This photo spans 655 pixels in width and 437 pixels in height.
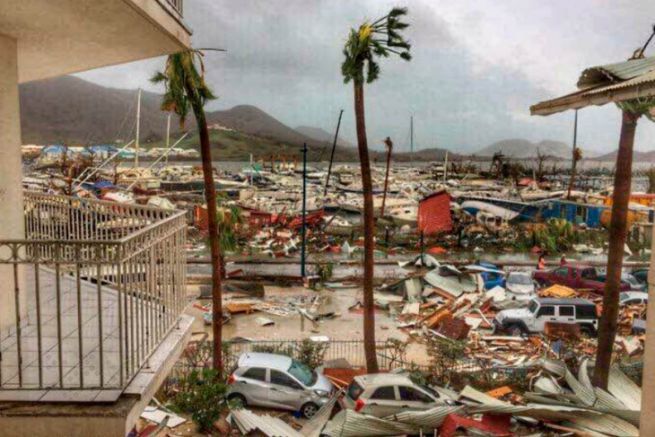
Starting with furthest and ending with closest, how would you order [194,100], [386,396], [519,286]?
[519,286], [194,100], [386,396]

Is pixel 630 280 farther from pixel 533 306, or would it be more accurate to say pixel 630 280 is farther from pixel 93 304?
pixel 93 304

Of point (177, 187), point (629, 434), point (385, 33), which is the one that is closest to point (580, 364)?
point (629, 434)

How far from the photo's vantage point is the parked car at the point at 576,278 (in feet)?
87.1

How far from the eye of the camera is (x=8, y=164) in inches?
233

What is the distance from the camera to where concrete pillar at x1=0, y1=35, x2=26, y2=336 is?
5.73m

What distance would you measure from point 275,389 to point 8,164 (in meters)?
9.76

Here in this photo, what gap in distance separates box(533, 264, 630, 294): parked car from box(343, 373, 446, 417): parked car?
1615 centimetres

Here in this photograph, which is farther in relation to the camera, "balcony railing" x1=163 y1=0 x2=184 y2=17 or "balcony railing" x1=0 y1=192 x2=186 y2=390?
"balcony railing" x1=163 y1=0 x2=184 y2=17

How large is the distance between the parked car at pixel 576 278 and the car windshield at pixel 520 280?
188 cm

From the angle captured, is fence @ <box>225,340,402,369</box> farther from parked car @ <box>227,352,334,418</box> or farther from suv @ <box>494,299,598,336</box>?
suv @ <box>494,299,598,336</box>

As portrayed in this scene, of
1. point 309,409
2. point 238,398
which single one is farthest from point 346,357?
point 238,398

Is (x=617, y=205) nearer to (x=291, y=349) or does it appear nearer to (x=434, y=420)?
(x=434, y=420)

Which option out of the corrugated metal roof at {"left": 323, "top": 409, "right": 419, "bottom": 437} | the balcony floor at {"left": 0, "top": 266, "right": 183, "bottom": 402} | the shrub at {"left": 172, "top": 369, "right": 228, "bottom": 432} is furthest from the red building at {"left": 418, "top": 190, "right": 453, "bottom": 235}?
the balcony floor at {"left": 0, "top": 266, "right": 183, "bottom": 402}

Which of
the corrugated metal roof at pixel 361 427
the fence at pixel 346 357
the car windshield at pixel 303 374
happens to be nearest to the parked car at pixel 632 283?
the fence at pixel 346 357
